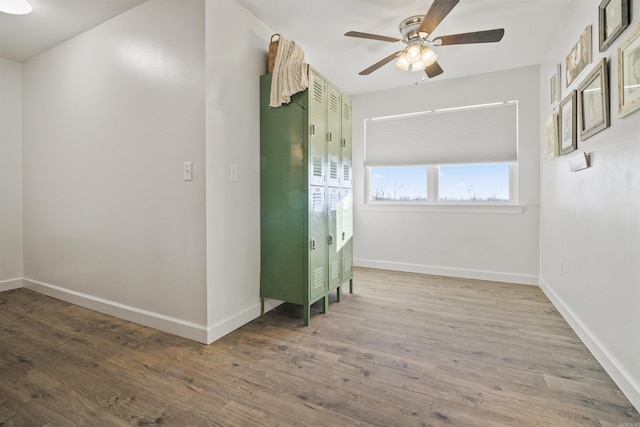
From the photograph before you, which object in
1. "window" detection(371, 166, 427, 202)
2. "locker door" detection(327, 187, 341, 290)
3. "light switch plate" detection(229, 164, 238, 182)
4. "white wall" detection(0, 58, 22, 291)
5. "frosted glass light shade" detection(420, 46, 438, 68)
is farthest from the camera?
"window" detection(371, 166, 427, 202)

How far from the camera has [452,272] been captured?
3746 mm

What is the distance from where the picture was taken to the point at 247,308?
2.32 metres

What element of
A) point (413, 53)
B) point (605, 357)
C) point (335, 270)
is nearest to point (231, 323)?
point (335, 270)

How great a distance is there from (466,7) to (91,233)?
3.75m

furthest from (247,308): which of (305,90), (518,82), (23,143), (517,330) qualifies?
(518,82)

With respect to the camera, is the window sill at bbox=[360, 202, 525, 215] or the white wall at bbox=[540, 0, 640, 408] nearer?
the white wall at bbox=[540, 0, 640, 408]

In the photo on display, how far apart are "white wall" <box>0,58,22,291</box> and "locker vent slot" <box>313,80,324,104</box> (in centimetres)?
347

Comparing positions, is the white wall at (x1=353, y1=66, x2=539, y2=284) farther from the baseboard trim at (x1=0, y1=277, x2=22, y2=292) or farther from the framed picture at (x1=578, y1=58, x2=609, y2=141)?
Result: the baseboard trim at (x1=0, y1=277, x2=22, y2=292)

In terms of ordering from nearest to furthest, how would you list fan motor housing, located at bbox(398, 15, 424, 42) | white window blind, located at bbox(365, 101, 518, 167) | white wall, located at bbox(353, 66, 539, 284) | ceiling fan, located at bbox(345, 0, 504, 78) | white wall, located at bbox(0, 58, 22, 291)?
ceiling fan, located at bbox(345, 0, 504, 78) < fan motor housing, located at bbox(398, 15, 424, 42) < white wall, located at bbox(0, 58, 22, 291) < white wall, located at bbox(353, 66, 539, 284) < white window blind, located at bbox(365, 101, 518, 167)

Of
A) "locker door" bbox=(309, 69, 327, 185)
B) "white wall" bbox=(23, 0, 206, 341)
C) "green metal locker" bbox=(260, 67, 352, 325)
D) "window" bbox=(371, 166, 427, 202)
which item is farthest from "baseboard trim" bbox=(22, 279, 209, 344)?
"window" bbox=(371, 166, 427, 202)

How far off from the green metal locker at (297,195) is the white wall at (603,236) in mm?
1827

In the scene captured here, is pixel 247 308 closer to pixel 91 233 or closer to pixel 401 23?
pixel 91 233

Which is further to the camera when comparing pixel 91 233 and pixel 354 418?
pixel 91 233

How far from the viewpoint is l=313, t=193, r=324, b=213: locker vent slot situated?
2.35m
